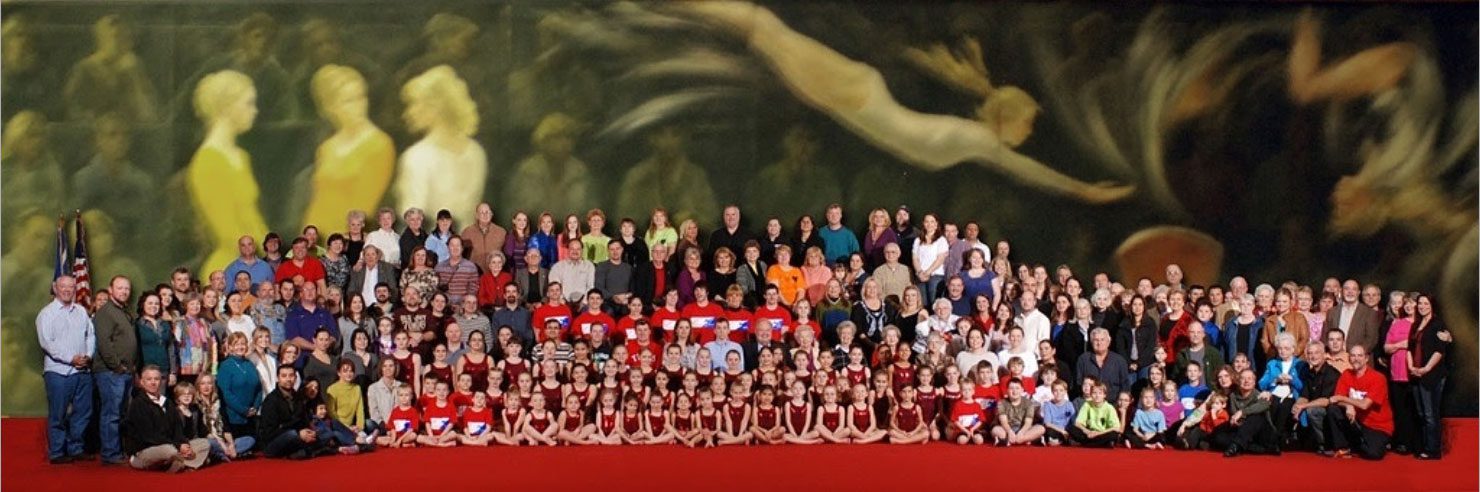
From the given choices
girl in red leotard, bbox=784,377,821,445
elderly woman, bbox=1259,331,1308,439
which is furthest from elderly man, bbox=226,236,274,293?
elderly woman, bbox=1259,331,1308,439

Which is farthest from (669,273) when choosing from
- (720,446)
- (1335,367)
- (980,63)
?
(1335,367)

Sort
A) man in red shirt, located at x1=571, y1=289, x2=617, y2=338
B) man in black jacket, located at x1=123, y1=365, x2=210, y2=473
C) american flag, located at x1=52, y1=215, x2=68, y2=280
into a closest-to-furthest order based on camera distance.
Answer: man in black jacket, located at x1=123, y1=365, x2=210, y2=473 < man in red shirt, located at x1=571, y1=289, x2=617, y2=338 < american flag, located at x1=52, y1=215, x2=68, y2=280

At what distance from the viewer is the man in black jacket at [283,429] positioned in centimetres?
1280

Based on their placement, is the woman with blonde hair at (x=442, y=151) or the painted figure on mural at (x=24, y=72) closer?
the painted figure on mural at (x=24, y=72)

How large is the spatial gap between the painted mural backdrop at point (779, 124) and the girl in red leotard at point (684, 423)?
351 cm

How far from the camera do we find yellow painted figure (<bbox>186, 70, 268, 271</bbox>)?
646 inches

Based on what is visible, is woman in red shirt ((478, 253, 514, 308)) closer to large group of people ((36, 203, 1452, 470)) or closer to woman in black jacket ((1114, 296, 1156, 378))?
large group of people ((36, 203, 1452, 470))

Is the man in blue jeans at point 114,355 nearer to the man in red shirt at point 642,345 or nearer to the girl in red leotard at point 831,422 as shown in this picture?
the man in red shirt at point 642,345

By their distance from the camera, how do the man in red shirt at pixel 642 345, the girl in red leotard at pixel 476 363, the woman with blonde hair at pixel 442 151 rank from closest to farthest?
the girl in red leotard at pixel 476 363
the man in red shirt at pixel 642 345
the woman with blonde hair at pixel 442 151

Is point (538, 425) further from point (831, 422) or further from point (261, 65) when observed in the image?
point (261, 65)

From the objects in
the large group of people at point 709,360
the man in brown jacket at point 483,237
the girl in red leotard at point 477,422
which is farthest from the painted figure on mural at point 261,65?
the girl in red leotard at point 477,422

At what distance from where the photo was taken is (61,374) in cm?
1324

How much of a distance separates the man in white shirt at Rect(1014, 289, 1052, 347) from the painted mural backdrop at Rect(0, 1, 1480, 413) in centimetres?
267

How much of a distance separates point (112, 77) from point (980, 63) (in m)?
7.95
